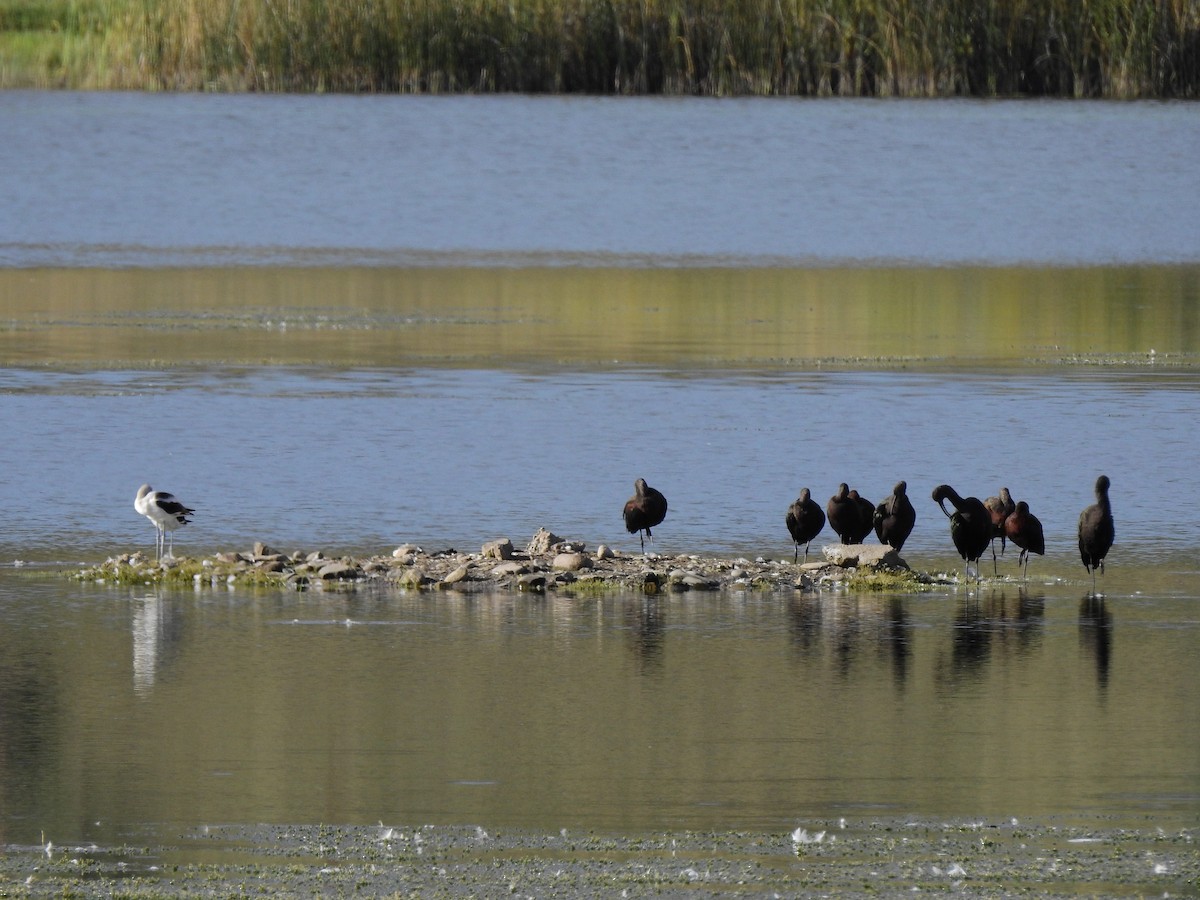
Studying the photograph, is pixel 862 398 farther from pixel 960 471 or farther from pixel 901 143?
pixel 901 143

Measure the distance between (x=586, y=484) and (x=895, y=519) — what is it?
2.17 meters

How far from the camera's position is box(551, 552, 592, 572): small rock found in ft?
30.6

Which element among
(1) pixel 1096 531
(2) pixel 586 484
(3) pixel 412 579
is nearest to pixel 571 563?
(3) pixel 412 579

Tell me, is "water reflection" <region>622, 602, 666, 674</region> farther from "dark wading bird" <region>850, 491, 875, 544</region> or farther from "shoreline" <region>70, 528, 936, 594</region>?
"dark wading bird" <region>850, 491, 875, 544</region>

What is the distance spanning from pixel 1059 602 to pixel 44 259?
55.3 feet

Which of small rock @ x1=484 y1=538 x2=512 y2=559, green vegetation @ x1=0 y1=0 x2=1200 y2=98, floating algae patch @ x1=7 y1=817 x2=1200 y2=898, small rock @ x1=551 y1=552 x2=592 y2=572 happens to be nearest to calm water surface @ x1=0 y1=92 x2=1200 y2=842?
floating algae patch @ x1=7 y1=817 x2=1200 y2=898

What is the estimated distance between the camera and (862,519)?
9.89 meters

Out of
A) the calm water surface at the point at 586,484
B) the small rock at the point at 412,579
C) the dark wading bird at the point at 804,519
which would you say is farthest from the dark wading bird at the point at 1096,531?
the small rock at the point at 412,579

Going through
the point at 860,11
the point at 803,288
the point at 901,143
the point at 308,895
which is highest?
the point at 860,11

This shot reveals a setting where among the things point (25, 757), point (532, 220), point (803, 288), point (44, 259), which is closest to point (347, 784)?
point (25, 757)

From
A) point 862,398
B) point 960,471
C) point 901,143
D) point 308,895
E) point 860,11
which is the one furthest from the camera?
point 860,11

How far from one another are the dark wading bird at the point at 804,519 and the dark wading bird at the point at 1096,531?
1.07 meters

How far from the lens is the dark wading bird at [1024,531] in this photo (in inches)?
374

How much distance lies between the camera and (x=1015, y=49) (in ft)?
125
